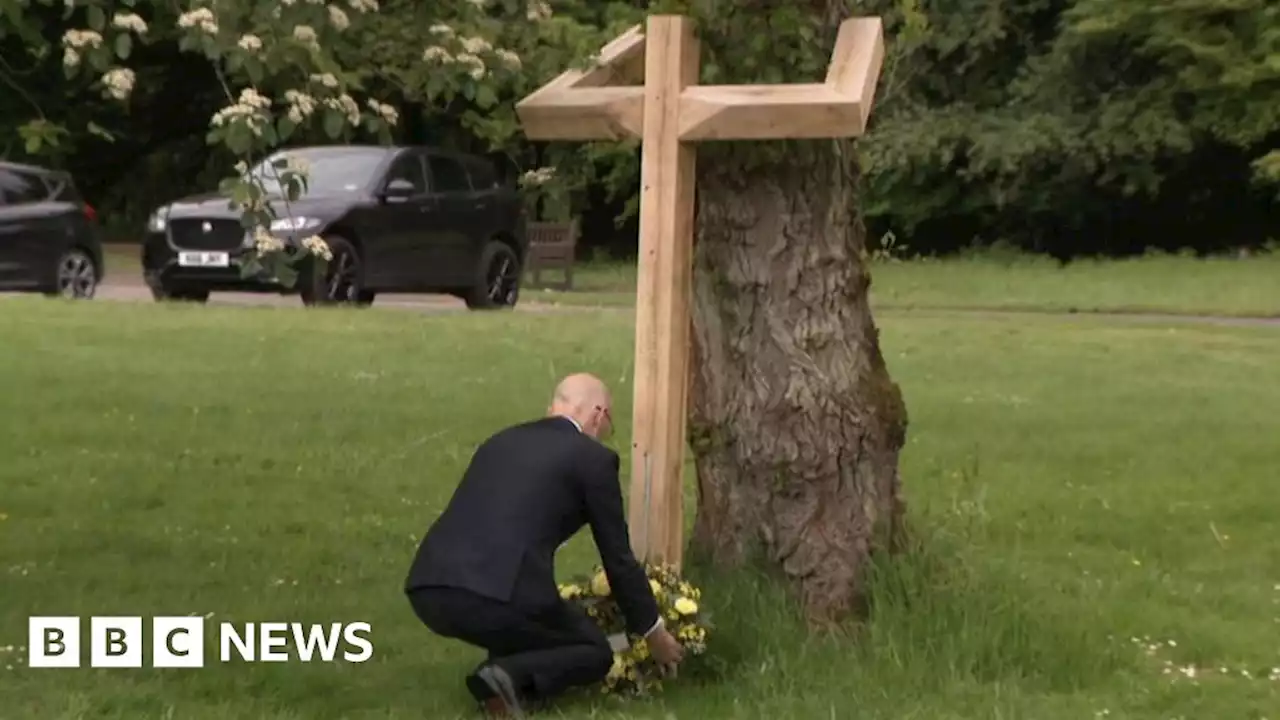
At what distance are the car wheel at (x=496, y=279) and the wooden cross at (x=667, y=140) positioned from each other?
13.9 meters

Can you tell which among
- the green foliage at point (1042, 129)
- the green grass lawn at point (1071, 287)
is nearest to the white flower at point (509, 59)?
the green foliage at point (1042, 129)

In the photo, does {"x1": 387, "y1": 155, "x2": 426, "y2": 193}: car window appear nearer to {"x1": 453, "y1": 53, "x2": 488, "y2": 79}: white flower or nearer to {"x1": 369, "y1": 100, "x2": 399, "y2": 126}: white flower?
{"x1": 369, "y1": 100, "x2": 399, "y2": 126}: white flower

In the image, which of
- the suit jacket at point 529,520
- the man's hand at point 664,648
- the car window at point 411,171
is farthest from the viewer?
the car window at point 411,171

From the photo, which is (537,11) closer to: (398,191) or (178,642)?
(178,642)

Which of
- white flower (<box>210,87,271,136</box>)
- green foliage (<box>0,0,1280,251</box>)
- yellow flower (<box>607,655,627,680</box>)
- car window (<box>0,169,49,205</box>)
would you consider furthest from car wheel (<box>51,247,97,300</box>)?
yellow flower (<box>607,655,627,680</box>)

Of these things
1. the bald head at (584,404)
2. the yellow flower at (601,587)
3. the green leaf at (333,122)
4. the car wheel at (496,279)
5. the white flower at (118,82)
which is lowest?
the car wheel at (496,279)

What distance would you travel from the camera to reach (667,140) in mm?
6059

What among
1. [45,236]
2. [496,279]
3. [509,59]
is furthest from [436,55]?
[496,279]

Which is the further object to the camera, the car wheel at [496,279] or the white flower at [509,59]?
the car wheel at [496,279]

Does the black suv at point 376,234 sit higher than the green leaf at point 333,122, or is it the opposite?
A: the green leaf at point 333,122

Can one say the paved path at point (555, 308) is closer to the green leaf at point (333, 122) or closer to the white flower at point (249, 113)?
the green leaf at point (333, 122)

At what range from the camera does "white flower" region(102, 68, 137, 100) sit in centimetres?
589

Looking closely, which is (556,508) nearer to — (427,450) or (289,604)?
(289,604)

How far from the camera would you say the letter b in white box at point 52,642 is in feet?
20.5
